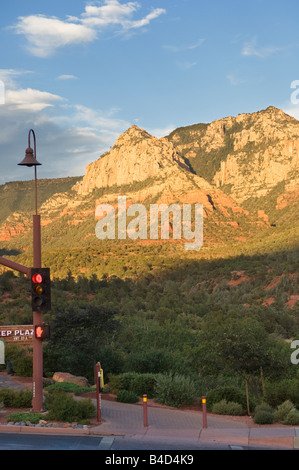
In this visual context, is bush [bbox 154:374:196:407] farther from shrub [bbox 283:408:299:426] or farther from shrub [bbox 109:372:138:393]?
shrub [bbox 283:408:299:426]

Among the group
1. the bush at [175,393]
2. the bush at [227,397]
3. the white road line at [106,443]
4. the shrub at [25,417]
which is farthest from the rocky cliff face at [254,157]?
the white road line at [106,443]

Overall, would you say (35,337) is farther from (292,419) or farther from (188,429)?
(292,419)

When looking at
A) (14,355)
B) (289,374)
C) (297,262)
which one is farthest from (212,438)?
(297,262)

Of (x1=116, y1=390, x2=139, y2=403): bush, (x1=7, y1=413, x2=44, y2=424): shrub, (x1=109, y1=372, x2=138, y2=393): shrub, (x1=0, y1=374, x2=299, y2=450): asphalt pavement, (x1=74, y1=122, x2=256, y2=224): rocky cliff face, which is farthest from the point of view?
(x1=74, y1=122, x2=256, y2=224): rocky cliff face

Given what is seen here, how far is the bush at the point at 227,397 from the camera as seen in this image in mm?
16219

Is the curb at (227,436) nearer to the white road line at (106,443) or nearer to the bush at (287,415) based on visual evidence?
the white road line at (106,443)

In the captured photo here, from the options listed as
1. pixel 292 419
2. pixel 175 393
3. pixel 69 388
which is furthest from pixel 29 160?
pixel 292 419

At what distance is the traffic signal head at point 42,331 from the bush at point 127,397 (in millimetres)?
3455

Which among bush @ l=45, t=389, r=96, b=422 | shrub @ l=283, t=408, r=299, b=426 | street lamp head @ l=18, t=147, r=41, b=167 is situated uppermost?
street lamp head @ l=18, t=147, r=41, b=167

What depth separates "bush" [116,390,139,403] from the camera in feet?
54.8

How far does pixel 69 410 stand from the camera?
14.0 metres

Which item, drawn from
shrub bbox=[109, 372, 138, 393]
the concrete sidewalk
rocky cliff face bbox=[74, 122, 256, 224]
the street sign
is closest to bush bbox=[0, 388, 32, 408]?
the street sign

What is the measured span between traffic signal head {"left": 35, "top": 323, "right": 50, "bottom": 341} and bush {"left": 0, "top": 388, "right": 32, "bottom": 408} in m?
2.05

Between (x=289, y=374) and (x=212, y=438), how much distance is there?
11374 mm
